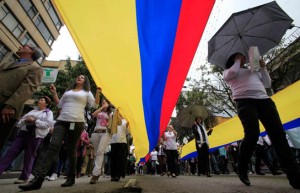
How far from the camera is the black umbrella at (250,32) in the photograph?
3786 millimetres

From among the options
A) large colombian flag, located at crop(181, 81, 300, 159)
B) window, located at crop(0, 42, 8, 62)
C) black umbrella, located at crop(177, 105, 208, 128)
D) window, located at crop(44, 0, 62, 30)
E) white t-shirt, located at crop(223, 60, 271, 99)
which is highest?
window, located at crop(44, 0, 62, 30)

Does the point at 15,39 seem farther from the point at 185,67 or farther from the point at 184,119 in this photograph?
the point at 185,67

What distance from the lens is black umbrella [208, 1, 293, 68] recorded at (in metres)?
3.79

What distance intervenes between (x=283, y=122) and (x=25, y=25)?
1900 centimetres

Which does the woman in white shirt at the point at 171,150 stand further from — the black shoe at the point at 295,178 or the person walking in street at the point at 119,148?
the black shoe at the point at 295,178

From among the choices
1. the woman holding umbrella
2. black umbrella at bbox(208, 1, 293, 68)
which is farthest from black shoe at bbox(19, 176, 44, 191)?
black umbrella at bbox(208, 1, 293, 68)

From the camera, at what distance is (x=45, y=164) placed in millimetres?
2590

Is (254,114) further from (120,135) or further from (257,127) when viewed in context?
(120,135)

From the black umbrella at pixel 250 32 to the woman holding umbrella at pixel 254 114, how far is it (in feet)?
2.97

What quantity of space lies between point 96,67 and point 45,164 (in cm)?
134

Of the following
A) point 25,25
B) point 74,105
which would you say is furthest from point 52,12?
point 74,105

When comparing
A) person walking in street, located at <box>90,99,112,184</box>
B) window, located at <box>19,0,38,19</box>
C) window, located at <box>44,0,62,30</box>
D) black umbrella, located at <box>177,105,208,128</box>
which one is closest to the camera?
person walking in street, located at <box>90,99,112,184</box>

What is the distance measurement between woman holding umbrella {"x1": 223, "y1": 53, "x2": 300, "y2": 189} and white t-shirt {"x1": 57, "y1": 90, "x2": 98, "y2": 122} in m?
2.09

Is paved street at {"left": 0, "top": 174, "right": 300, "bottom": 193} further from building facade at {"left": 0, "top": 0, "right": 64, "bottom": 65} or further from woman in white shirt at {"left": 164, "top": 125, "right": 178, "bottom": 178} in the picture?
building facade at {"left": 0, "top": 0, "right": 64, "bottom": 65}
